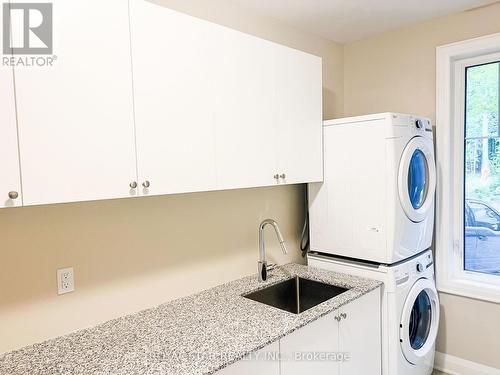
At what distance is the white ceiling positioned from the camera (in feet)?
7.26

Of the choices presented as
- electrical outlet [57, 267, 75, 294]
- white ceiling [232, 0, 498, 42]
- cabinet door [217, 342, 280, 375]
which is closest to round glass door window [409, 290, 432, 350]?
cabinet door [217, 342, 280, 375]

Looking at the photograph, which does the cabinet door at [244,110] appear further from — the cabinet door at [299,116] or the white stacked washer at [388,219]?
the white stacked washer at [388,219]

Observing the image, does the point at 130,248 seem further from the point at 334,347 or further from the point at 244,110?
the point at 334,347

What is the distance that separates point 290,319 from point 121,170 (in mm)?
1008

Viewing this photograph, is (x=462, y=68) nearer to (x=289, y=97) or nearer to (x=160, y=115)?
(x=289, y=97)

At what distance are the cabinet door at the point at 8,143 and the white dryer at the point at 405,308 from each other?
190 centimetres

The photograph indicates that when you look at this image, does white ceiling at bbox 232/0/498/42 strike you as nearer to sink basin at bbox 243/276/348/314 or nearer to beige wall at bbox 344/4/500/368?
beige wall at bbox 344/4/500/368

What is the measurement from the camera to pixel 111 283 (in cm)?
168

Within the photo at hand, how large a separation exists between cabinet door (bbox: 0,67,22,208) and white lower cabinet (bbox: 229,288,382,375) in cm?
98

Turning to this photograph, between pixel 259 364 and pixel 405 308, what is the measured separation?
1.17 m

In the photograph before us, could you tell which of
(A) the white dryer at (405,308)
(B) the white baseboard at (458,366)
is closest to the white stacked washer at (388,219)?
(A) the white dryer at (405,308)

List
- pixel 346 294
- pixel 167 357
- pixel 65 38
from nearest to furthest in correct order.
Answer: pixel 65 38 < pixel 167 357 < pixel 346 294

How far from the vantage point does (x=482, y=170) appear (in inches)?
98.6

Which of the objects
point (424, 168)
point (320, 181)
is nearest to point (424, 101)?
point (424, 168)
